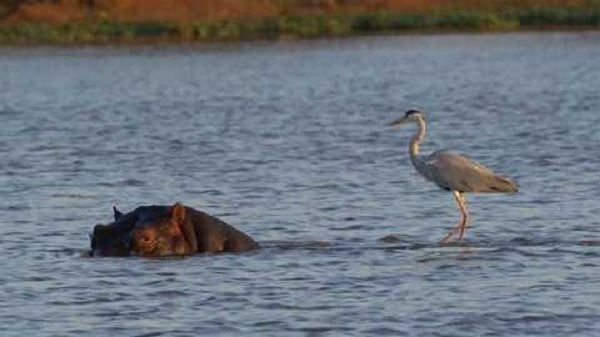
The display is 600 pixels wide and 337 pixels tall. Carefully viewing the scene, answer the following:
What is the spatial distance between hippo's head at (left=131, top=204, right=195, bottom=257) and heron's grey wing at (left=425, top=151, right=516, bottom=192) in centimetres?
217

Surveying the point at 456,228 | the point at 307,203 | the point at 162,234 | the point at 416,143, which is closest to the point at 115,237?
the point at 162,234

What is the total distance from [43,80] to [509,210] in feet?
69.9

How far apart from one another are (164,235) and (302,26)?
33.6 m

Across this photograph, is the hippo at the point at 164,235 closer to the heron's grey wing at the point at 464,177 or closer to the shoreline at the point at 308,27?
the heron's grey wing at the point at 464,177

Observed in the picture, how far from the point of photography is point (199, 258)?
13.3 metres

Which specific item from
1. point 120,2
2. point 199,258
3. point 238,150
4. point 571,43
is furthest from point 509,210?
point 120,2

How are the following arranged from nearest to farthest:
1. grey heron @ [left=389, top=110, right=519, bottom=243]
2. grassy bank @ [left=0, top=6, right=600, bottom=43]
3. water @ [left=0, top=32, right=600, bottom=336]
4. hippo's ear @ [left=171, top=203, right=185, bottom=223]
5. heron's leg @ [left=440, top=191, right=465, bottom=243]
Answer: water @ [left=0, top=32, right=600, bottom=336] → hippo's ear @ [left=171, top=203, right=185, bottom=223] → heron's leg @ [left=440, top=191, right=465, bottom=243] → grey heron @ [left=389, top=110, right=519, bottom=243] → grassy bank @ [left=0, top=6, right=600, bottom=43]

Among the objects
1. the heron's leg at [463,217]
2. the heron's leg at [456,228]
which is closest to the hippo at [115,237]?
the heron's leg at [456,228]

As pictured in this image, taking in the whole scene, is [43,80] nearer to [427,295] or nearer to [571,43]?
[571,43]

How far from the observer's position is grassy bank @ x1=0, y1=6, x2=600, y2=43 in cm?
4466

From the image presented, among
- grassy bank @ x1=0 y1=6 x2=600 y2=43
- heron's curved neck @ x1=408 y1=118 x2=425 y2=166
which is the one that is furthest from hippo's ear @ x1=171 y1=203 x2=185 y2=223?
grassy bank @ x1=0 y1=6 x2=600 y2=43

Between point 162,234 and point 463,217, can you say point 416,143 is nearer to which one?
point 463,217

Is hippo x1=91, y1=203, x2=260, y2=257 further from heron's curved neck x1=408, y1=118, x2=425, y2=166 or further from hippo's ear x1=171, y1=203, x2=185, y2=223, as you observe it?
heron's curved neck x1=408, y1=118, x2=425, y2=166

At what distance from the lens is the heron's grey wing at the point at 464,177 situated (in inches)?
574
